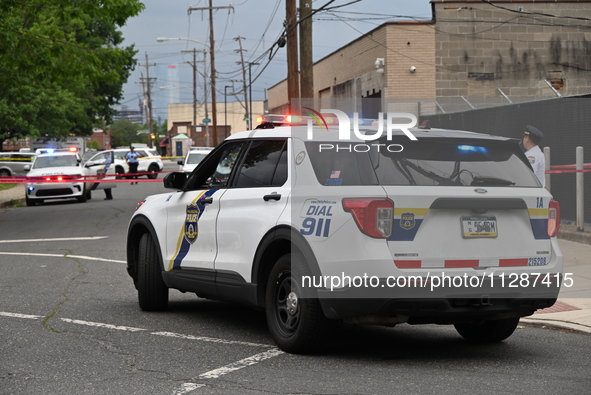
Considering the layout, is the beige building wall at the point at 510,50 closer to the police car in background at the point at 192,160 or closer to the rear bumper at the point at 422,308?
the police car in background at the point at 192,160

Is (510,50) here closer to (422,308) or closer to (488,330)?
(488,330)

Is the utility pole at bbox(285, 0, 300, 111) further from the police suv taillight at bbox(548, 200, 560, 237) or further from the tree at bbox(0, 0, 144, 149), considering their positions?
the police suv taillight at bbox(548, 200, 560, 237)

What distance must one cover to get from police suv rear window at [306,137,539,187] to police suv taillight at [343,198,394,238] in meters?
A: 0.26

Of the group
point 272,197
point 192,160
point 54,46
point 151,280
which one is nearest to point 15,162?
point 192,160

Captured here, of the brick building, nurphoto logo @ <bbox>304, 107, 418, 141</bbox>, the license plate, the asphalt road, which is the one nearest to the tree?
the asphalt road

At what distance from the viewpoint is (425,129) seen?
287 inches

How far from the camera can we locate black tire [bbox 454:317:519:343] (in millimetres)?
7656

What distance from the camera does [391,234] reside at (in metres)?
6.48

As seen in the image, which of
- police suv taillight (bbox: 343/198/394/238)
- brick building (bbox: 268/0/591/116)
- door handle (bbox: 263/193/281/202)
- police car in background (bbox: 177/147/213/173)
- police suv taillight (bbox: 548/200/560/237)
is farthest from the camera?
brick building (bbox: 268/0/591/116)

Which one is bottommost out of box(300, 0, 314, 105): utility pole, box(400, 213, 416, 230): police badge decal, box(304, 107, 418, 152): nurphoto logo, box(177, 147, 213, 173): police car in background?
box(177, 147, 213, 173): police car in background

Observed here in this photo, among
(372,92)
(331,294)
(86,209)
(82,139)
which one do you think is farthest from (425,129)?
(82,139)

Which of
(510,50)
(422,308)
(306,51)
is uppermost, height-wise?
(510,50)

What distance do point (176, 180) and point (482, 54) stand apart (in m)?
28.3

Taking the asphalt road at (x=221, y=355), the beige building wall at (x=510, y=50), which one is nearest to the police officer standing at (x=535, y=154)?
the asphalt road at (x=221, y=355)
